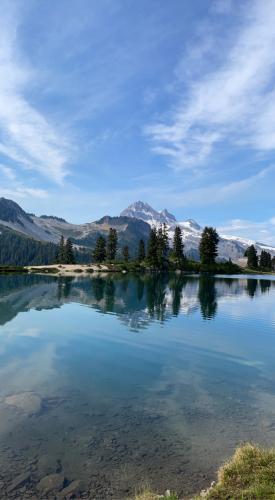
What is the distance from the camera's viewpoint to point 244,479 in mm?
10258

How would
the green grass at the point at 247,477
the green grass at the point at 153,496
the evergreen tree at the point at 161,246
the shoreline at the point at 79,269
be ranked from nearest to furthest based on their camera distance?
the green grass at the point at 247,477 → the green grass at the point at 153,496 → the shoreline at the point at 79,269 → the evergreen tree at the point at 161,246

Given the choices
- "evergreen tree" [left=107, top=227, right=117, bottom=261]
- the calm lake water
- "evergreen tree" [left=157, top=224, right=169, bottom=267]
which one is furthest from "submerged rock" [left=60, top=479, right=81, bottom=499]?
"evergreen tree" [left=107, top=227, right=117, bottom=261]

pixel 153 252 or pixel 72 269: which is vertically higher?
pixel 153 252

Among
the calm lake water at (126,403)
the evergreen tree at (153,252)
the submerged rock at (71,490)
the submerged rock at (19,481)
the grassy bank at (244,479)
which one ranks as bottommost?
the submerged rock at (71,490)

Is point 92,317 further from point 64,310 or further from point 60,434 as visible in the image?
point 60,434

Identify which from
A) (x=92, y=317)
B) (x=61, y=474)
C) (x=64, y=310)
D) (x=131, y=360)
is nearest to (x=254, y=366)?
(x=131, y=360)

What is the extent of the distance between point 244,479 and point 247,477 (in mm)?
117

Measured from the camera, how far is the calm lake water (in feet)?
37.9

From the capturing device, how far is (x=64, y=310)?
152 ft

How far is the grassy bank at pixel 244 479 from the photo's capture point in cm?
928

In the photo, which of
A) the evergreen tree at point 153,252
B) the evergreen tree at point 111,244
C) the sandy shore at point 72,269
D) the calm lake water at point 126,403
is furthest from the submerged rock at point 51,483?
the evergreen tree at point 111,244

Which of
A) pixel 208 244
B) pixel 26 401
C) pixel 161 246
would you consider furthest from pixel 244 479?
pixel 208 244

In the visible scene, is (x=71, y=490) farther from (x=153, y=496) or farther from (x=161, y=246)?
(x=161, y=246)

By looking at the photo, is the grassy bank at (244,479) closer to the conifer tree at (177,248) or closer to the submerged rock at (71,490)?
the submerged rock at (71,490)
